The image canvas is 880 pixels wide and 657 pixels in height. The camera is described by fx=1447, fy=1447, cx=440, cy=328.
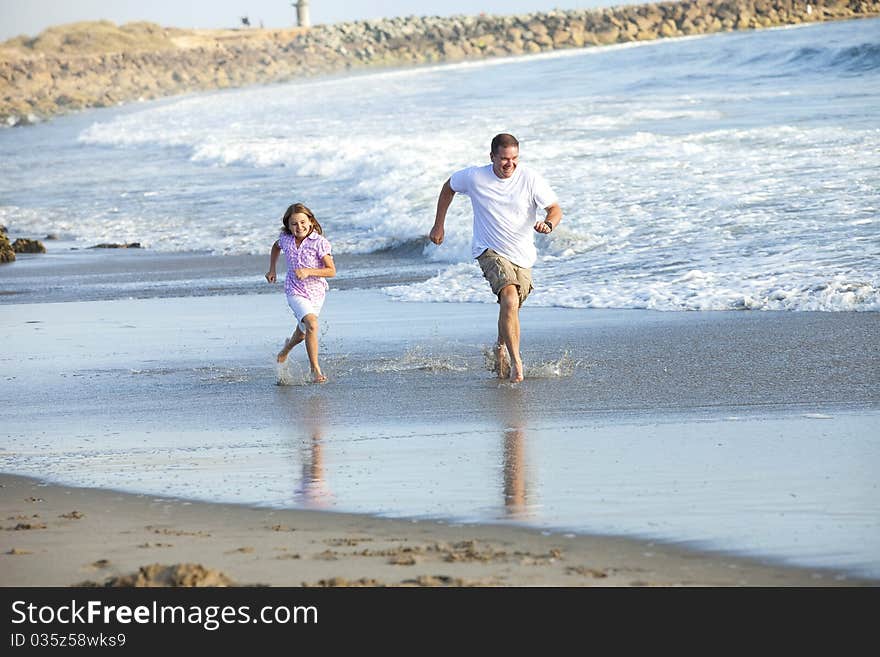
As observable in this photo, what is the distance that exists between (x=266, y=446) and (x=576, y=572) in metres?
2.68

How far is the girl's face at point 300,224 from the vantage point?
8.99 m

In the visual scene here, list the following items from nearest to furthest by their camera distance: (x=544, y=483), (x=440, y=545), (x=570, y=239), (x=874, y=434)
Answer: (x=440, y=545), (x=544, y=483), (x=874, y=434), (x=570, y=239)

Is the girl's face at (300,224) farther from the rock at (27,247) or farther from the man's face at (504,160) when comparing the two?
the rock at (27,247)

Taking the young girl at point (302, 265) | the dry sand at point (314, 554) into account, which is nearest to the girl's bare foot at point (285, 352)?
the young girl at point (302, 265)

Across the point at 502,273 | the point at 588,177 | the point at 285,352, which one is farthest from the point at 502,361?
the point at 588,177

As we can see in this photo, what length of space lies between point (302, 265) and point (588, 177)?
33.1 feet

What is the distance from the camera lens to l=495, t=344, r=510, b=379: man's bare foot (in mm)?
8438

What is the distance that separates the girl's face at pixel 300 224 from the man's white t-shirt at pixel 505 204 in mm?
1026

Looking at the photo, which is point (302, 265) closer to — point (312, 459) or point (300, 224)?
point (300, 224)

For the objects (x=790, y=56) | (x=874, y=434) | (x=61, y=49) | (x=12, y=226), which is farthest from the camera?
(x=61, y=49)

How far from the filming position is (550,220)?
8227mm

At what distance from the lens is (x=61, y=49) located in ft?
378

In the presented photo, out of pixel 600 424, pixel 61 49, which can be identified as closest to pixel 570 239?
pixel 600 424
